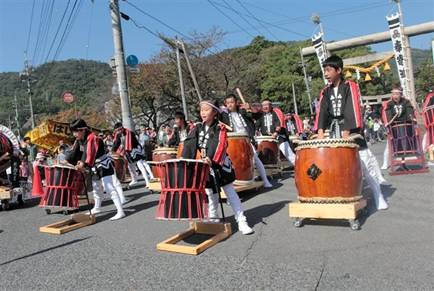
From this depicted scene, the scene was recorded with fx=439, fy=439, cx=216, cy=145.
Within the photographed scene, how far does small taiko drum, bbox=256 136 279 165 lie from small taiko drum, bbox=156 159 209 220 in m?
4.56

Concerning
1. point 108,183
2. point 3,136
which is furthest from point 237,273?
point 3,136

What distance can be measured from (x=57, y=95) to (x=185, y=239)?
231ft

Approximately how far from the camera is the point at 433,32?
1816 cm

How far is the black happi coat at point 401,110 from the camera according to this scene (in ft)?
27.0

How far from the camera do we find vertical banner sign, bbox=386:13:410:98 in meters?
18.5

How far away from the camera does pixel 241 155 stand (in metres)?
7.19

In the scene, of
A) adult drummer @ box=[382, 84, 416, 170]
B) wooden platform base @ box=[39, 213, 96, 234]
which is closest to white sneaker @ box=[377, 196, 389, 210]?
adult drummer @ box=[382, 84, 416, 170]

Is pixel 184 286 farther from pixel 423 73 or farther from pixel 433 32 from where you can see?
pixel 423 73

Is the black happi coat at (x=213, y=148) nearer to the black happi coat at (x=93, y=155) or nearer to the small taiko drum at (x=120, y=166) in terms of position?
the black happi coat at (x=93, y=155)

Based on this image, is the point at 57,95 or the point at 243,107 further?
the point at 57,95

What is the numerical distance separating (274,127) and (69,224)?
4.58 metres

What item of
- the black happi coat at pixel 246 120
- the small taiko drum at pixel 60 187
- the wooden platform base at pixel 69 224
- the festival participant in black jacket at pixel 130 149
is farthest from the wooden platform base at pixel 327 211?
the festival participant in black jacket at pixel 130 149

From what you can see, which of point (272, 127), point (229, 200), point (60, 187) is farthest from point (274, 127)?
point (60, 187)

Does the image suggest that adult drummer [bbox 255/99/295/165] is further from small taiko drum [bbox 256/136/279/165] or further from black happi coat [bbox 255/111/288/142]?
small taiko drum [bbox 256/136/279/165]
